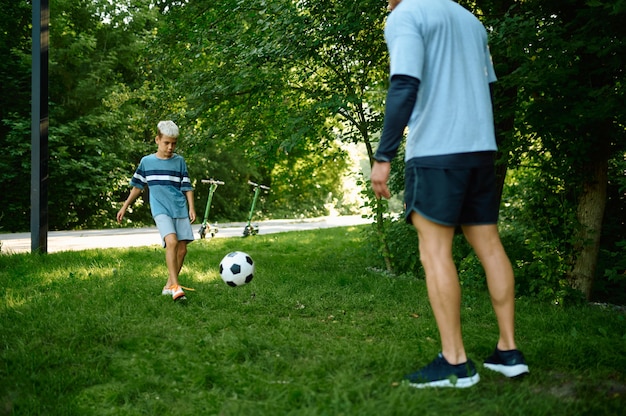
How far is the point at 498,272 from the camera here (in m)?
3.00

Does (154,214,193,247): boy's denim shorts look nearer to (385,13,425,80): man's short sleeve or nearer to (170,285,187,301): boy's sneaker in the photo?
(170,285,187,301): boy's sneaker

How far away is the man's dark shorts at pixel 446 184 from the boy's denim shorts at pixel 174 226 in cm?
321

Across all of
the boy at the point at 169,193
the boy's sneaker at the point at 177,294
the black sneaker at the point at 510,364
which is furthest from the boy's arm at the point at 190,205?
the black sneaker at the point at 510,364

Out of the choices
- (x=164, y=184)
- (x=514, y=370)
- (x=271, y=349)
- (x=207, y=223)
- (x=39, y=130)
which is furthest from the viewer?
(x=207, y=223)

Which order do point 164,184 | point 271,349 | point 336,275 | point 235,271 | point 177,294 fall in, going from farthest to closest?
point 336,275, point 164,184, point 235,271, point 177,294, point 271,349

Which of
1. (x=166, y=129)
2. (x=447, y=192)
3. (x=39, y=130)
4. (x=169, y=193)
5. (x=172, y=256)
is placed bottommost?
(x=172, y=256)

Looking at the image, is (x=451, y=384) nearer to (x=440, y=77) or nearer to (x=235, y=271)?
(x=440, y=77)

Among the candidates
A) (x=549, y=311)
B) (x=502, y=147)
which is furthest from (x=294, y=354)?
(x=502, y=147)

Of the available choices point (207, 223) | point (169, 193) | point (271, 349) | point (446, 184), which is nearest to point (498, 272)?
point (446, 184)

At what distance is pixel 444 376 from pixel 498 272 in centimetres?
62

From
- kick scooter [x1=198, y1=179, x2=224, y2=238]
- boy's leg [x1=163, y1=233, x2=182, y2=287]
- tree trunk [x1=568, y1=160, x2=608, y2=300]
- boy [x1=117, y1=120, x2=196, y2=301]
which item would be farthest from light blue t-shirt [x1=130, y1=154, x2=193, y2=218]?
kick scooter [x1=198, y1=179, x2=224, y2=238]

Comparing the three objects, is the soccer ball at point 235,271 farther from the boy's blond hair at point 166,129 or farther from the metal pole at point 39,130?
the metal pole at point 39,130

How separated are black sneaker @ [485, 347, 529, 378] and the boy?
3.28m

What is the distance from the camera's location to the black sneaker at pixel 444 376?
282 cm
